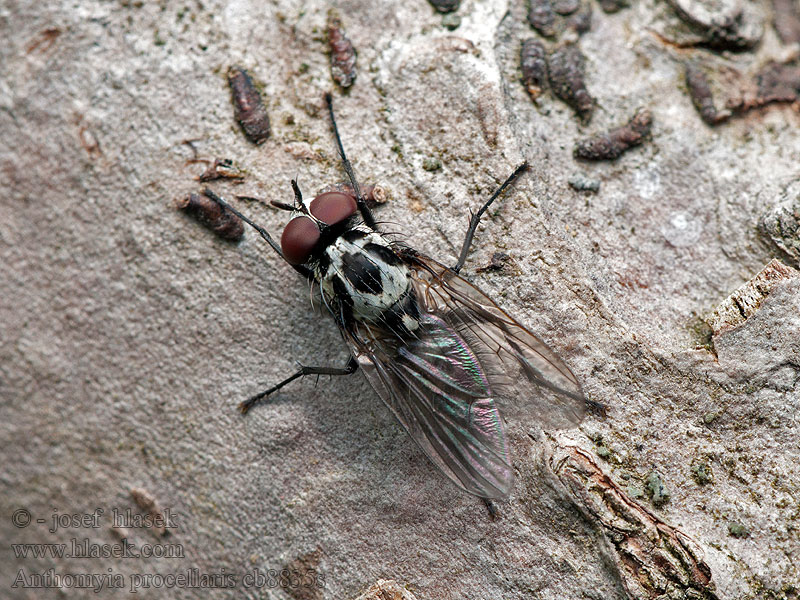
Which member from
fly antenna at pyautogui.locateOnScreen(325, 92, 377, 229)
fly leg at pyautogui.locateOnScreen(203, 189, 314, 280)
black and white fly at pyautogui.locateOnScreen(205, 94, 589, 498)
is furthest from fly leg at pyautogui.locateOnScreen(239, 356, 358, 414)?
fly antenna at pyautogui.locateOnScreen(325, 92, 377, 229)

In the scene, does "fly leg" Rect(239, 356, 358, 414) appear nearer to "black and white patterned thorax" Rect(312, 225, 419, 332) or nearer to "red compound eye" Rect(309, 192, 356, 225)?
"black and white patterned thorax" Rect(312, 225, 419, 332)

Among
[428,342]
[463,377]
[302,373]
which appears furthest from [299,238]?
[463,377]

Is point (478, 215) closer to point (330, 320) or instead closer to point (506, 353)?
point (506, 353)

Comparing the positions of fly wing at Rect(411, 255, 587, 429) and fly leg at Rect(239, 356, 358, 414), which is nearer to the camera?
fly wing at Rect(411, 255, 587, 429)

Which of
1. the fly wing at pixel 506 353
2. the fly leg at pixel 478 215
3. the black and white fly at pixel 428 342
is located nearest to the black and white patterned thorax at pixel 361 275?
the black and white fly at pixel 428 342

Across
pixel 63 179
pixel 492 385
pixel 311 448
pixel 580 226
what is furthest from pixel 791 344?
pixel 63 179

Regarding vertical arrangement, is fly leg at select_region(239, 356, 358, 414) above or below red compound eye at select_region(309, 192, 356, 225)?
below

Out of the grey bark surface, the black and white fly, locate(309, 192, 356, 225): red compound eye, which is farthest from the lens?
locate(309, 192, 356, 225): red compound eye

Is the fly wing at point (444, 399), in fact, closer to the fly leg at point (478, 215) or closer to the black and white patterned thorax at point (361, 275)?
the black and white patterned thorax at point (361, 275)
